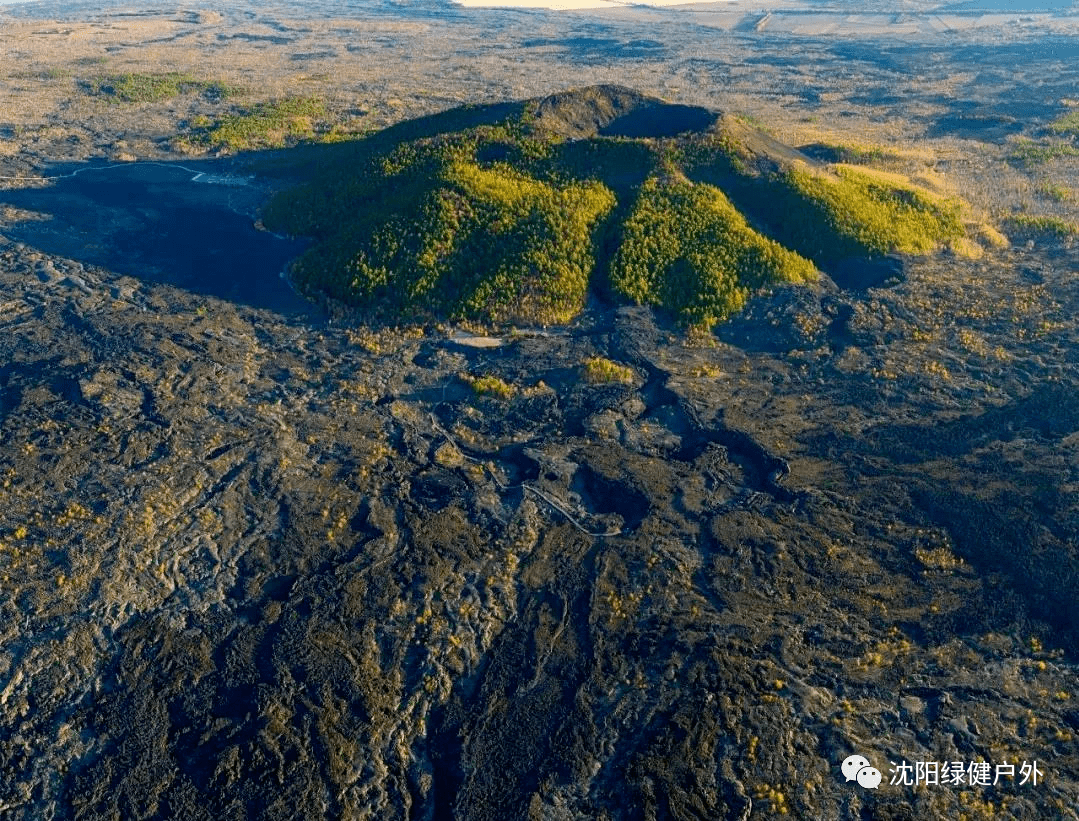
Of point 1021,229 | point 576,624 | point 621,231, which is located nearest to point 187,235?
point 621,231

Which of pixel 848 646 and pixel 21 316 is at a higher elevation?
pixel 848 646

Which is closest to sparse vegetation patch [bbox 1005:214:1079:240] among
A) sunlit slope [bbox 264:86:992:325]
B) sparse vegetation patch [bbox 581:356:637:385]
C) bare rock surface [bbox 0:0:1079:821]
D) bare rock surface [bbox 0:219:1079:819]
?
bare rock surface [bbox 0:0:1079:821]

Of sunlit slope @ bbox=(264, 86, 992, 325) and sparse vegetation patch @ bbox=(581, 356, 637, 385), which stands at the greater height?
sunlit slope @ bbox=(264, 86, 992, 325)

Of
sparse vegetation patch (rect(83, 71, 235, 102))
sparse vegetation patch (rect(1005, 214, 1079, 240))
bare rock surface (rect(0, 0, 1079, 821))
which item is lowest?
sparse vegetation patch (rect(83, 71, 235, 102))

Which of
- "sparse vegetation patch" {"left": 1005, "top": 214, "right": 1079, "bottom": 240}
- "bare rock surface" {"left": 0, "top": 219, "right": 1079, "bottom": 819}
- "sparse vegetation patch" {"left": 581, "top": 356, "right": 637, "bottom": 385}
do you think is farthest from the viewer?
"sparse vegetation patch" {"left": 1005, "top": 214, "right": 1079, "bottom": 240}

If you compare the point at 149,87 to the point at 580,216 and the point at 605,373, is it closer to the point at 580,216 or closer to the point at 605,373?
the point at 580,216

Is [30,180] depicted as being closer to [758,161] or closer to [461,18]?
[758,161]

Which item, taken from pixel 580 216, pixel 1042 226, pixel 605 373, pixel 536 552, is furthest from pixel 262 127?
pixel 1042 226

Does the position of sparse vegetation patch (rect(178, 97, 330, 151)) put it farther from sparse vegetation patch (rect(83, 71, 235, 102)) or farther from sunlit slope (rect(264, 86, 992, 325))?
sunlit slope (rect(264, 86, 992, 325))

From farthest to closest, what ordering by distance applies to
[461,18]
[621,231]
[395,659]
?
[461,18]
[621,231]
[395,659]
